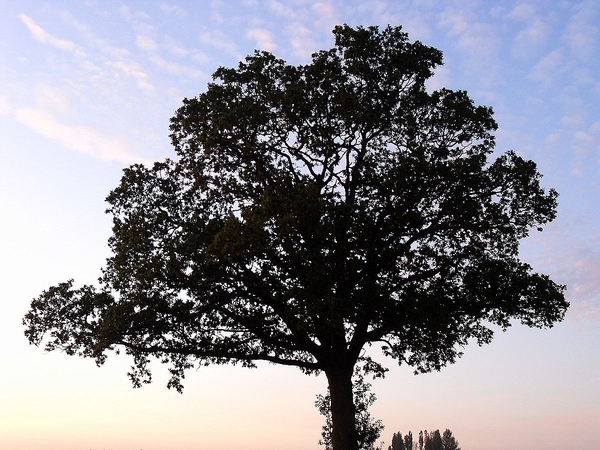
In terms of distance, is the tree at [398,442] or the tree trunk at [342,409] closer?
the tree trunk at [342,409]

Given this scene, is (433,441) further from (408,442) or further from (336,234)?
(336,234)

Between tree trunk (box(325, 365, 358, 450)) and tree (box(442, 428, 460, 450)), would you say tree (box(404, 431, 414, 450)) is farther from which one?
tree trunk (box(325, 365, 358, 450))

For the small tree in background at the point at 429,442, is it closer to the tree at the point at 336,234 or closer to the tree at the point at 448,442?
the tree at the point at 448,442

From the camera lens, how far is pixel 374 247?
22234mm

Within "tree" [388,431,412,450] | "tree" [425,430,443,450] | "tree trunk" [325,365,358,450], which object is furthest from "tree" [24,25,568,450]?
"tree" [425,430,443,450]

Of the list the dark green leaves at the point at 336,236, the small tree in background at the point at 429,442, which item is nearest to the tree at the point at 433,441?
the small tree in background at the point at 429,442

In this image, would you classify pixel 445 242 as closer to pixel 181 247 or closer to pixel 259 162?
pixel 259 162

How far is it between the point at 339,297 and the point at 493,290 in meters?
6.63

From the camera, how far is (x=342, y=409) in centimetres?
2259

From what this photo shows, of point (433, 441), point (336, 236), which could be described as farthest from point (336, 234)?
point (433, 441)

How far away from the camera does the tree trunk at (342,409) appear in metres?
22.0

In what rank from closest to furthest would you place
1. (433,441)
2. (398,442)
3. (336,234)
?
(336,234) → (398,442) → (433,441)

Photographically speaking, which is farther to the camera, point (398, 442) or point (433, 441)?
point (433, 441)

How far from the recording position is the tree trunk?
22000 millimetres
